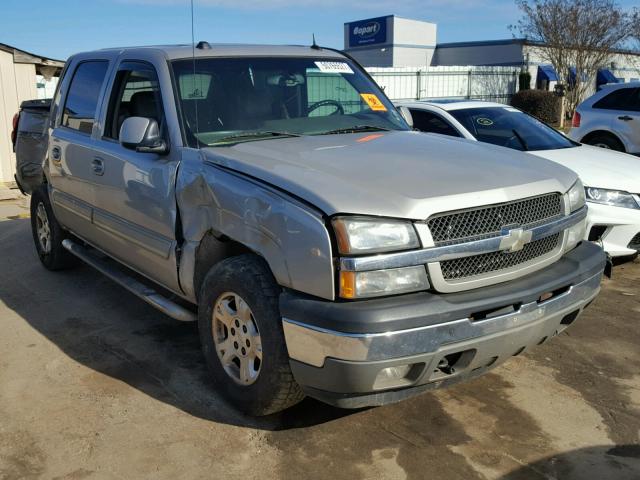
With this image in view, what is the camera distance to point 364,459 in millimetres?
3225

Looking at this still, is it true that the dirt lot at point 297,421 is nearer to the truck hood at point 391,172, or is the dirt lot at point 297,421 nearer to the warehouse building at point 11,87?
the truck hood at point 391,172

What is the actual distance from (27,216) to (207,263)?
6722 millimetres

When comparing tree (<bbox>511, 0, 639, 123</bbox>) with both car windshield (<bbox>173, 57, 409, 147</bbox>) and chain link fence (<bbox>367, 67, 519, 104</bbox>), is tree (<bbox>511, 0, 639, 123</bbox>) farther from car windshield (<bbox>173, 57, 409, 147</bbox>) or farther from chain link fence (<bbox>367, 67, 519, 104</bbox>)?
car windshield (<bbox>173, 57, 409, 147</bbox>)

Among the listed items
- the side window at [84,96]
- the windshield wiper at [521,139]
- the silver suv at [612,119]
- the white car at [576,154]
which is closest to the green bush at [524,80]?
the silver suv at [612,119]

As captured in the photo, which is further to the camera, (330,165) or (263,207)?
(330,165)

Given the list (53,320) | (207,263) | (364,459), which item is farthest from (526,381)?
(53,320)

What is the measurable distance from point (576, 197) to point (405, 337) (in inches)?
60.4

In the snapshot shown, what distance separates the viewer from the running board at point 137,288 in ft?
13.2

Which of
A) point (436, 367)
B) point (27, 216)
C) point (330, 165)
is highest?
point (330, 165)

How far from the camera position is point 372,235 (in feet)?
9.46

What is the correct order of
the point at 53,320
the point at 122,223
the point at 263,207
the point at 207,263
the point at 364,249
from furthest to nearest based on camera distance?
the point at 53,320
the point at 122,223
the point at 207,263
the point at 263,207
the point at 364,249

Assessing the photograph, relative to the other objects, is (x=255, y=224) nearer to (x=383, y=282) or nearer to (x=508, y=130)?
(x=383, y=282)

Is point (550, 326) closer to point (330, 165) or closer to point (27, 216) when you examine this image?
point (330, 165)

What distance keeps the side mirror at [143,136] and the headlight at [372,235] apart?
1545mm
